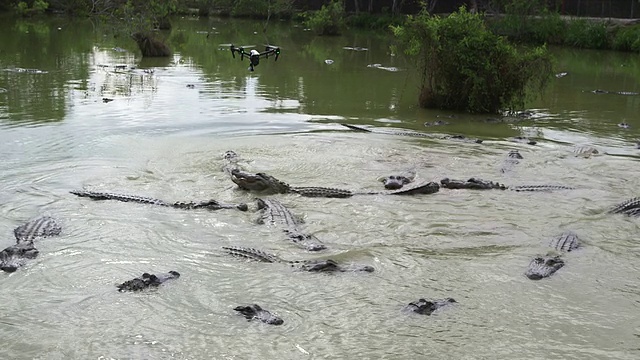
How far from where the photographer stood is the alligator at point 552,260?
6285mm

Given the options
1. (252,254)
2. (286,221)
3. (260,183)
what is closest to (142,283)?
(252,254)

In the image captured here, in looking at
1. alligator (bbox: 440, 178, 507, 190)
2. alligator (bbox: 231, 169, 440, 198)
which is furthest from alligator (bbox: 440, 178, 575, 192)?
alligator (bbox: 231, 169, 440, 198)

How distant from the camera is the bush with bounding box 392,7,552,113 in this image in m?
13.7

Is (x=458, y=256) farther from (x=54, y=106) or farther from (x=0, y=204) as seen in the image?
(x=54, y=106)

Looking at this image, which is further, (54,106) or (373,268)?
(54,106)

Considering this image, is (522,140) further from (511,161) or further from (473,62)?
(473,62)

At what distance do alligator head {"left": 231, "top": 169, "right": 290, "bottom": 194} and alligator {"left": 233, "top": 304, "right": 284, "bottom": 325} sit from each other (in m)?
3.25

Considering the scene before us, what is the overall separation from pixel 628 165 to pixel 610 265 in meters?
4.15

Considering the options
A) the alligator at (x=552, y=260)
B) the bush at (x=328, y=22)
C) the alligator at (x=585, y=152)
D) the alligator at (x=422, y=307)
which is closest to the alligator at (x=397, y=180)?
the alligator at (x=552, y=260)

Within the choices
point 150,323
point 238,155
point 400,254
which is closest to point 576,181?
point 400,254

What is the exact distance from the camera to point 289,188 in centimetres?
869

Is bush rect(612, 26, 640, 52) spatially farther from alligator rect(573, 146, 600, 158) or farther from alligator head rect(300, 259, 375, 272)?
alligator head rect(300, 259, 375, 272)

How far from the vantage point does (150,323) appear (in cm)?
526

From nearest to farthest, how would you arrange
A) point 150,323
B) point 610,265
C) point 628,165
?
point 150,323, point 610,265, point 628,165
